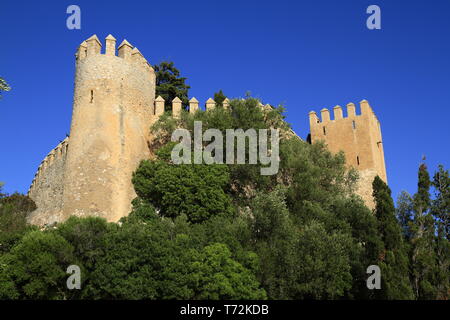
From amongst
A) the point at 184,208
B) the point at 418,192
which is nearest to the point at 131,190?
the point at 184,208

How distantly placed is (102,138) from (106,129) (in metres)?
0.51

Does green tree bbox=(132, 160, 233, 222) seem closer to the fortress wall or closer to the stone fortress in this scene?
the stone fortress

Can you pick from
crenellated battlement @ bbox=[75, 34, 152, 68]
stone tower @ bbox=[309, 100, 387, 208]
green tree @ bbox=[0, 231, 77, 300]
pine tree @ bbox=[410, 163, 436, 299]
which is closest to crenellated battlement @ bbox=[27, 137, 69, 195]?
crenellated battlement @ bbox=[75, 34, 152, 68]

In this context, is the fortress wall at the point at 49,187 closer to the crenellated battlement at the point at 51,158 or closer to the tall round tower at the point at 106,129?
the crenellated battlement at the point at 51,158

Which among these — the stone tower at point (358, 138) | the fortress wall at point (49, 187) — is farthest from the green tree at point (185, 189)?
the stone tower at point (358, 138)

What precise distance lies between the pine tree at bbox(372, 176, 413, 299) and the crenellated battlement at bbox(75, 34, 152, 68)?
13.7 m

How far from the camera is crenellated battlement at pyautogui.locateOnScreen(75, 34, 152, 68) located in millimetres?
25688

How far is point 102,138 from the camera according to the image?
78.3 feet

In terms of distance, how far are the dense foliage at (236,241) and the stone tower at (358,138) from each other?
6.59 metres

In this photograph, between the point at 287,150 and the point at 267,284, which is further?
the point at 287,150

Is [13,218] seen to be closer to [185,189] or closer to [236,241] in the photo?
[185,189]
